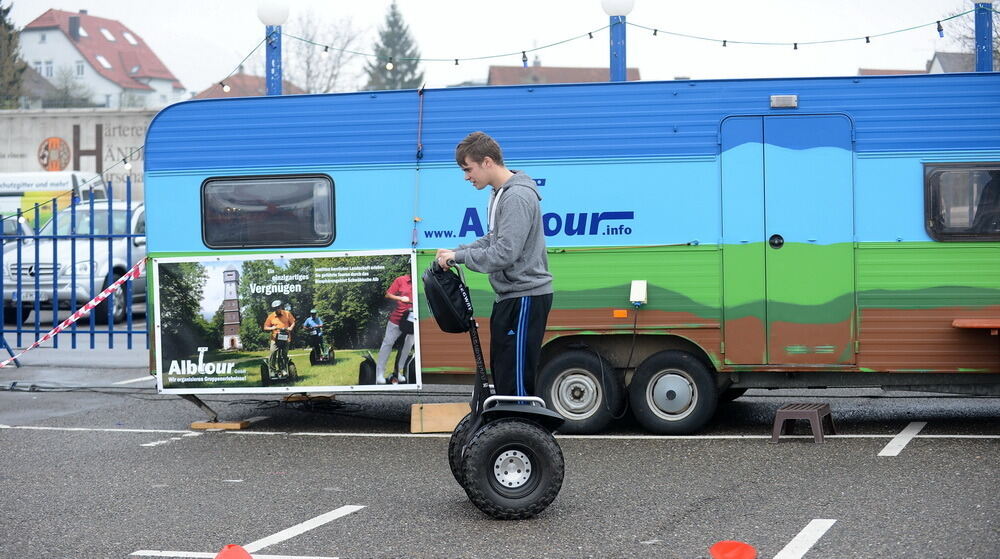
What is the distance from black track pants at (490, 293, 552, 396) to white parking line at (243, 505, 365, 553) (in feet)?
3.69

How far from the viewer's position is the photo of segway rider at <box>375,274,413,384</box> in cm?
926

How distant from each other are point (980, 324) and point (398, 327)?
4.28 meters

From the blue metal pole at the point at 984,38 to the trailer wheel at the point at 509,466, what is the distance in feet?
21.2

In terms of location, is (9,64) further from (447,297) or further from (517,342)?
(517,342)

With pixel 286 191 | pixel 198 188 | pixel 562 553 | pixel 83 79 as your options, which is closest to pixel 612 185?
pixel 286 191

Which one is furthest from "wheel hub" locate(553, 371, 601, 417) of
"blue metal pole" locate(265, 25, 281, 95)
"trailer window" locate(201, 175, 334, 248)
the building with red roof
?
the building with red roof

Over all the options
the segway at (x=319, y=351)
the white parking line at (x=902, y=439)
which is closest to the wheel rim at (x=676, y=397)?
the white parking line at (x=902, y=439)

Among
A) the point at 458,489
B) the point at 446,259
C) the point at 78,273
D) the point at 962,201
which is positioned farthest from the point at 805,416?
the point at 78,273

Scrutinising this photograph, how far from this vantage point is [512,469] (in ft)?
20.7

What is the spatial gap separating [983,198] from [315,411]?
5.72 meters

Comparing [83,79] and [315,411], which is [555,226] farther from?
[83,79]

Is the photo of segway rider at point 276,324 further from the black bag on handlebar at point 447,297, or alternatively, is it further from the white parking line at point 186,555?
the white parking line at point 186,555

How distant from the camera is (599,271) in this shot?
9.17 metres

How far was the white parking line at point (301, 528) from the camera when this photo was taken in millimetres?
5887
